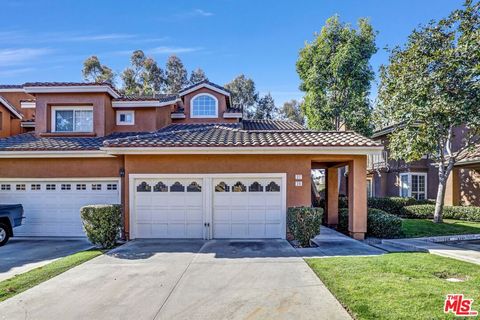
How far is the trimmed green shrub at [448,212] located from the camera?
56.3ft

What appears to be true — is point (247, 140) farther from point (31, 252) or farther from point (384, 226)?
point (31, 252)

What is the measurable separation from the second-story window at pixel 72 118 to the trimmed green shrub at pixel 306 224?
10.9 m

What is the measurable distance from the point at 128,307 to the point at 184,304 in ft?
3.02

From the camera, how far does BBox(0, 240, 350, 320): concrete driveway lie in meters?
5.17

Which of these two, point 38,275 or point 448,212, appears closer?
point 38,275

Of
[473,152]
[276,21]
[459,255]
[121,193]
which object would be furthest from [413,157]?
[121,193]

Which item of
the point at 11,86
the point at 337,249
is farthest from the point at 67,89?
the point at 337,249

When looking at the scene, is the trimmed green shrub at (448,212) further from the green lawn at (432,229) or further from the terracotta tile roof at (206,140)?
the terracotta tile roof at (206,140)

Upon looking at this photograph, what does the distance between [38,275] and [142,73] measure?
36749 mm

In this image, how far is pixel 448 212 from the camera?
17984mm

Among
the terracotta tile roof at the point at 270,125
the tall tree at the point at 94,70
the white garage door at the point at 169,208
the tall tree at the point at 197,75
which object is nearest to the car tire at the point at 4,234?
the white garage door at the point at 169,208

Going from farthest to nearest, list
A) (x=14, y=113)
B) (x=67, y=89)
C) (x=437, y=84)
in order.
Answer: (x=14, y=113) → (x=67, y=89) → (x=437, y=84)

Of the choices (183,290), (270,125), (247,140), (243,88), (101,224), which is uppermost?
(243,88)

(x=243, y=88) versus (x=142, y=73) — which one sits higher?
(x=142, y=73)
